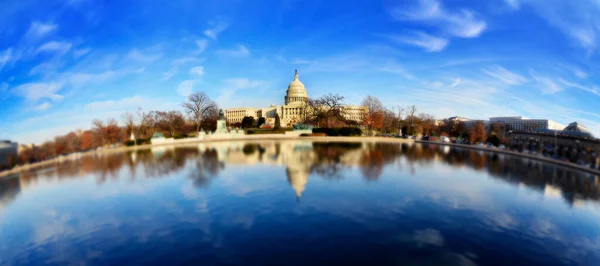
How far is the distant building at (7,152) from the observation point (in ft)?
66.0

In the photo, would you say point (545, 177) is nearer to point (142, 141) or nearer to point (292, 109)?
point (142, 141)

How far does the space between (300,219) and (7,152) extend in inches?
991

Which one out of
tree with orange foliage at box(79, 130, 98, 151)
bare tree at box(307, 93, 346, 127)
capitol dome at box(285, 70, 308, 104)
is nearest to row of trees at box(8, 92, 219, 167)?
tree with orange foliage at box(79, 130, 98, 151)

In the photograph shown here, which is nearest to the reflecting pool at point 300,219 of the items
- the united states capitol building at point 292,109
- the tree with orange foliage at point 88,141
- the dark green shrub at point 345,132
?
the tree with orange foliage at point 88,141

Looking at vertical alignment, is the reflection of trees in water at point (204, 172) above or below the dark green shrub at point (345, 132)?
below

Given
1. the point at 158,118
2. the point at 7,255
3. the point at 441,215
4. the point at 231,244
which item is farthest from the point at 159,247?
the point at 158,118

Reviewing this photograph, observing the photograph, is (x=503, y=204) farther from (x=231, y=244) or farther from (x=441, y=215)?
(x=231, y=244)

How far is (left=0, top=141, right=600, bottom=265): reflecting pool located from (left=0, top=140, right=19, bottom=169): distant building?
14.7ft

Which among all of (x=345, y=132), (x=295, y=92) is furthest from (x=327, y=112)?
(x=295, y=92)

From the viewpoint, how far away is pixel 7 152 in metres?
20.7

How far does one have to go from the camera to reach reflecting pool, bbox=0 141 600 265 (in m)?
7.18

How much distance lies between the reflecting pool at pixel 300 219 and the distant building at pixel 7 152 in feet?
14.7

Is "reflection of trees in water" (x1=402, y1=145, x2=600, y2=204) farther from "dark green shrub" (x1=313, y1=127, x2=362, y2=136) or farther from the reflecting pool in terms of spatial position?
"dark green shrub" (x1=313, y1=127, x2=362, y2=136)

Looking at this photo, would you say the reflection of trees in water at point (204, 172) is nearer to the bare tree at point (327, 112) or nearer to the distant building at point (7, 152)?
the distant building at point (7, 152)
